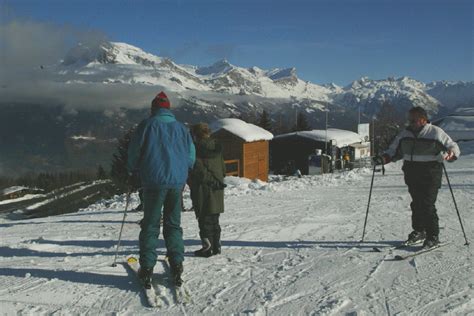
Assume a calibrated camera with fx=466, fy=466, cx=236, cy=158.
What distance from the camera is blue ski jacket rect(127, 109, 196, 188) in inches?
178

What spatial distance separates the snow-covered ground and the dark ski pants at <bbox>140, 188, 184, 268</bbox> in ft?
1.21

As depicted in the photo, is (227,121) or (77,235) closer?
(77,235)

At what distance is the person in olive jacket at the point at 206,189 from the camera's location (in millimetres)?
5938

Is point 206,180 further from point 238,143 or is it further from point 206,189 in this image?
point 238,143

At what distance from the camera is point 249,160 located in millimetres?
23578

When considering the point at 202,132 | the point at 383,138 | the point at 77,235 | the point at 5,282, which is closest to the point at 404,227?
the point at 202,132

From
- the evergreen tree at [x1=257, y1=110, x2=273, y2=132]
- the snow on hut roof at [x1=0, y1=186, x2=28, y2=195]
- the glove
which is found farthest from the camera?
the snow on hut roof at [x1=0, y1=186, x2=28, y2=195]

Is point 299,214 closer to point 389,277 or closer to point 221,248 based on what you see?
point 221,248

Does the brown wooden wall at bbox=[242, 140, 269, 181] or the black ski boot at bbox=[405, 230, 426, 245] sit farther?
the brown wooden wall at bbox=[242, 140, 269, 181]

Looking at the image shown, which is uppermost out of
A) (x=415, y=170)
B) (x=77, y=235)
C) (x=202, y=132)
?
(x=202, y=132)

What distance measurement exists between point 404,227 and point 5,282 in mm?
6001

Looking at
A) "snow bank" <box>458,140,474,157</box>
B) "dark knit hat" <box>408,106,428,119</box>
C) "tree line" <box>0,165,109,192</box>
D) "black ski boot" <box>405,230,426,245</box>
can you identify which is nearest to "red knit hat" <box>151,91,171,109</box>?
"dark knit hat" <box>408,106,428,119</box>

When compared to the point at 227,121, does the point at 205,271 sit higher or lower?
lower

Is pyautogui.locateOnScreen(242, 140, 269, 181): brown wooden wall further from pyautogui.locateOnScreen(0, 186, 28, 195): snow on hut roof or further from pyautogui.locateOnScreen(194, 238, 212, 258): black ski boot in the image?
pyautogui.locateOnScreen(0, 186, 28, 195): snow on hut roof
